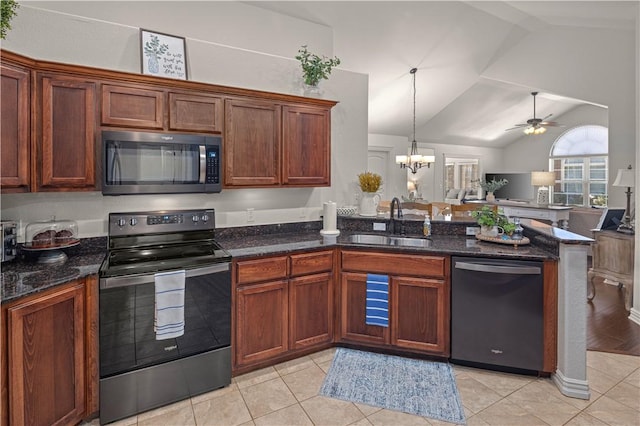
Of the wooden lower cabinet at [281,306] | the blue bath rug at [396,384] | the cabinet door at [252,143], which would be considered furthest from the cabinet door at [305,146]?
the blue bath rug at [396,384]

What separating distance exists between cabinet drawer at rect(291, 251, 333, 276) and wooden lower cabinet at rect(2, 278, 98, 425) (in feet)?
4.41

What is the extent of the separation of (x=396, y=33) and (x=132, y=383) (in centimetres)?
454

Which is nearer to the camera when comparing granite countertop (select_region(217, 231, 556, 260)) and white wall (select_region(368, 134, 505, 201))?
granite countertop (select_region(217, 231, 556, 260))

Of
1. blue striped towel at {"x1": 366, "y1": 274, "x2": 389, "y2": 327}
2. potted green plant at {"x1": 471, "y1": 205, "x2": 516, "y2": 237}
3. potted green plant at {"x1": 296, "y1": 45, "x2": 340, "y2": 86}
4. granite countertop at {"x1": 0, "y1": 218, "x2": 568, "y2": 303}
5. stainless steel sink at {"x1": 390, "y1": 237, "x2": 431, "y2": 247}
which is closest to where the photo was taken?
granite countertop at {"x1": 0, "y1": 218, "x2": 568, "y2": 303}

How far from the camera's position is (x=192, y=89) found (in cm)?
277

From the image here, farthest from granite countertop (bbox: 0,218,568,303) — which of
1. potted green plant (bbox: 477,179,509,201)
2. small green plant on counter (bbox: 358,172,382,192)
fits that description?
potted green plant (bbox: 477,179,509,201)

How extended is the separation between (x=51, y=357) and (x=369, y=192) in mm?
2849

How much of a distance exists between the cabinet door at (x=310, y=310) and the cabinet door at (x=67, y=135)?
5.43 ft

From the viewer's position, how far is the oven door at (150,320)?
84.9 inches

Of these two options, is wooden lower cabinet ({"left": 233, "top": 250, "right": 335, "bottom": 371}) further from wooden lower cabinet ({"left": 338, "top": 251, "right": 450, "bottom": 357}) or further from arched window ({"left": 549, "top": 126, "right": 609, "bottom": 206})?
arched window ({"left": 549, "top": 126, "right": 609, "bottom": 206})

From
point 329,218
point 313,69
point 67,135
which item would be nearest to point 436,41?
point 313,69

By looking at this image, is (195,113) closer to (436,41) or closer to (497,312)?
(497,312)

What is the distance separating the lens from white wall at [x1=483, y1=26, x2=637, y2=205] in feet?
15.9

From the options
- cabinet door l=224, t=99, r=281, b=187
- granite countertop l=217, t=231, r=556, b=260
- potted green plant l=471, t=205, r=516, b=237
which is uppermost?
cabinet door l=224, t=99, r=281, b=187
